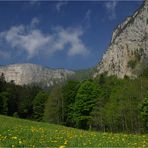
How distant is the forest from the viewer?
253 feet

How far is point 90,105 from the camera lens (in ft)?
320

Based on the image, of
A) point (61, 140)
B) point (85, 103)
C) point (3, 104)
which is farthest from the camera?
point (3, 104)

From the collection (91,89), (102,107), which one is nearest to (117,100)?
(102,107)

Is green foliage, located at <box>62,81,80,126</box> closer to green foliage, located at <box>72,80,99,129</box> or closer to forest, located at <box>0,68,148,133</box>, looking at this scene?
forest, located at <box>0,68,148,133</box>

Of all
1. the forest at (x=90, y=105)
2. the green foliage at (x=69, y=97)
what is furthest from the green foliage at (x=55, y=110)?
the green foliage at (x=69, y=97)

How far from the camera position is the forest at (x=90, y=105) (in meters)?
77.2

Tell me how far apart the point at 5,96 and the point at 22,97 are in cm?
1217

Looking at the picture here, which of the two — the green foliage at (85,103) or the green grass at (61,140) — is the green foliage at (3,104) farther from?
the green grass at (61,140)

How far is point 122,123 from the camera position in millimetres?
83688

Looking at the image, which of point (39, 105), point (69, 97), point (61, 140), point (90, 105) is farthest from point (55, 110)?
point (61, 140)

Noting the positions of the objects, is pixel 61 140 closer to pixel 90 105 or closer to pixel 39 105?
pixel 90 105

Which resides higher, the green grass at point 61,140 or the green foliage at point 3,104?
the green foliage at point 3,104

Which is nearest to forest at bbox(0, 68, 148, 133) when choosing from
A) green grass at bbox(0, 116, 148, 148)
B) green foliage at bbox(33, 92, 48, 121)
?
green foliage at bbox(33, 92, 48, 121)

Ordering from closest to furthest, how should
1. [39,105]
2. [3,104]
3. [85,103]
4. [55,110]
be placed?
1. [85,103]
2. [55,110]
3. [3,104]
4. [39,105]
